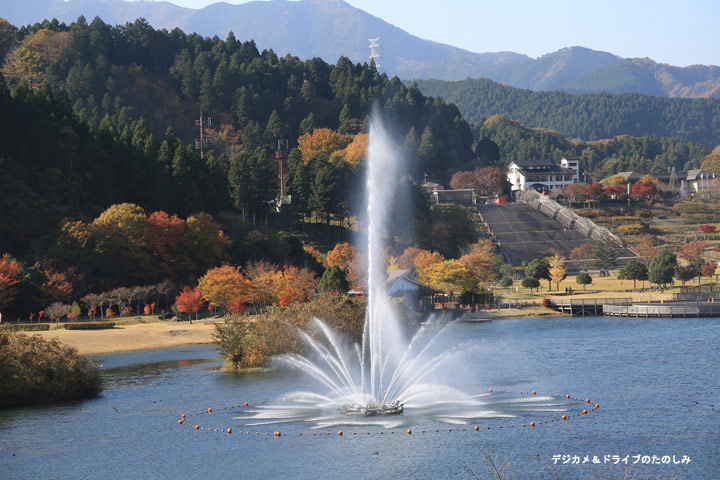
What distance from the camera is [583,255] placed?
414ft

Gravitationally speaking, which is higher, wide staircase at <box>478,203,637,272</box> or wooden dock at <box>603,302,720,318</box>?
wide staircase at <box>478,203,637,272</box>

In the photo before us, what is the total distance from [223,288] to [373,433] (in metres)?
46.0

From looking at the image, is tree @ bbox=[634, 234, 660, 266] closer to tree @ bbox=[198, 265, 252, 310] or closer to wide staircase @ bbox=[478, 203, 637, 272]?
wide staircase @ bbox=[478, 203, 637, 272]

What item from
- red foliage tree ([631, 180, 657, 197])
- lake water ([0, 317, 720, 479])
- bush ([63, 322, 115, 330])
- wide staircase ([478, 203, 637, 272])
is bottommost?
lake water ([0, 317, 720, 479])

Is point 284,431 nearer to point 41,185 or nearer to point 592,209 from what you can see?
point 41,185

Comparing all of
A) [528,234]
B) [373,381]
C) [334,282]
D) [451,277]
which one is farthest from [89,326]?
[528,234]

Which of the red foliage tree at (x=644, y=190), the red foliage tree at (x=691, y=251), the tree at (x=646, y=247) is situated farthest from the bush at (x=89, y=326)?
the red foliage tree at (x=644, y=190)

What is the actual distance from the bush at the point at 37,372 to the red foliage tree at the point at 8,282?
30.8 meters

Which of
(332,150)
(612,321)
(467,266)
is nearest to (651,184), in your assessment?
(332,150)

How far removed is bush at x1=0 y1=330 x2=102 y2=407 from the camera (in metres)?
44.2

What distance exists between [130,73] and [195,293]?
393 ft

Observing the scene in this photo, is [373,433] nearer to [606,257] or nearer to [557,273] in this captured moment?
[557,273]

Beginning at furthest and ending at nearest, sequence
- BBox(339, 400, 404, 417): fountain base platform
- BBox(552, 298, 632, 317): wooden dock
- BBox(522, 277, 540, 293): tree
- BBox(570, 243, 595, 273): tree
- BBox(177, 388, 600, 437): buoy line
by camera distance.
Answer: BBox(570, 243, 595, 273): tree
BBox(522, 277, 540, 293): tree
BBox(552, 298, 632, 317): wooden dock
BBox(339, 400, 404, 417): fountain base platform
BBox(177, 388, 600, 437): buoy line

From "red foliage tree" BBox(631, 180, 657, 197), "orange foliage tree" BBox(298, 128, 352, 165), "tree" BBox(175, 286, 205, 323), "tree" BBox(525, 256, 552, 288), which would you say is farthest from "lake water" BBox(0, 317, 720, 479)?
"orange foliage tree" BBox(298, 128, 352, 165)
